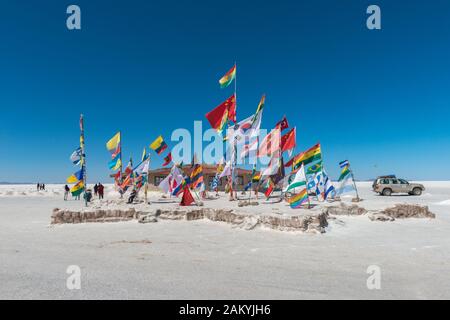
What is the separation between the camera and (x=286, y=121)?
799 inches

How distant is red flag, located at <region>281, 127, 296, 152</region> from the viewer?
19062 mm

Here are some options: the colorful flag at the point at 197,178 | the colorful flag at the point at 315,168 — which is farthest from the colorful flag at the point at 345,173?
the colorful flag at the point at 197,178

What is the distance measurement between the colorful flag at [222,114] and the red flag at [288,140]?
12.5 ft

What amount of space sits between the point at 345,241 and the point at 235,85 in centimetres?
1500

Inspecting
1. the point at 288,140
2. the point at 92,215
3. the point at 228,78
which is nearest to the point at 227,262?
the point at 92,215

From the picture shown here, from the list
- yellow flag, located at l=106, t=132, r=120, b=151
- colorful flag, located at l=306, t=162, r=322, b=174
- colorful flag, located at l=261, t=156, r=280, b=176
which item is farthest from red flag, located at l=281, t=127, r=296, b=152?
yellow flag, located at l=106, t=132, r=120, b=151

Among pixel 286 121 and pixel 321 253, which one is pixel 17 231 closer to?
pixel 321 253

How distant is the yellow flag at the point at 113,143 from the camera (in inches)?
870

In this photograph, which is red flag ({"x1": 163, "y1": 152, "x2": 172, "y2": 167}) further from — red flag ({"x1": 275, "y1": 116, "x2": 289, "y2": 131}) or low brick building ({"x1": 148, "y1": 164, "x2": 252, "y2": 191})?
A: low brick building ({"x1": 148, "y1": 164, "x2": 252, "y2": 191})

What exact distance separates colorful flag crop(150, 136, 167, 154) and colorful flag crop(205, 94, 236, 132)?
3.75m

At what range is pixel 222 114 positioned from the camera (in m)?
20.3

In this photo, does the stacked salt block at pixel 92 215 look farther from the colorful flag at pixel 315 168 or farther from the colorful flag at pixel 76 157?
the colorful flag at pixel 315 168

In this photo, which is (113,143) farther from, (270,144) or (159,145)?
(270,144)
